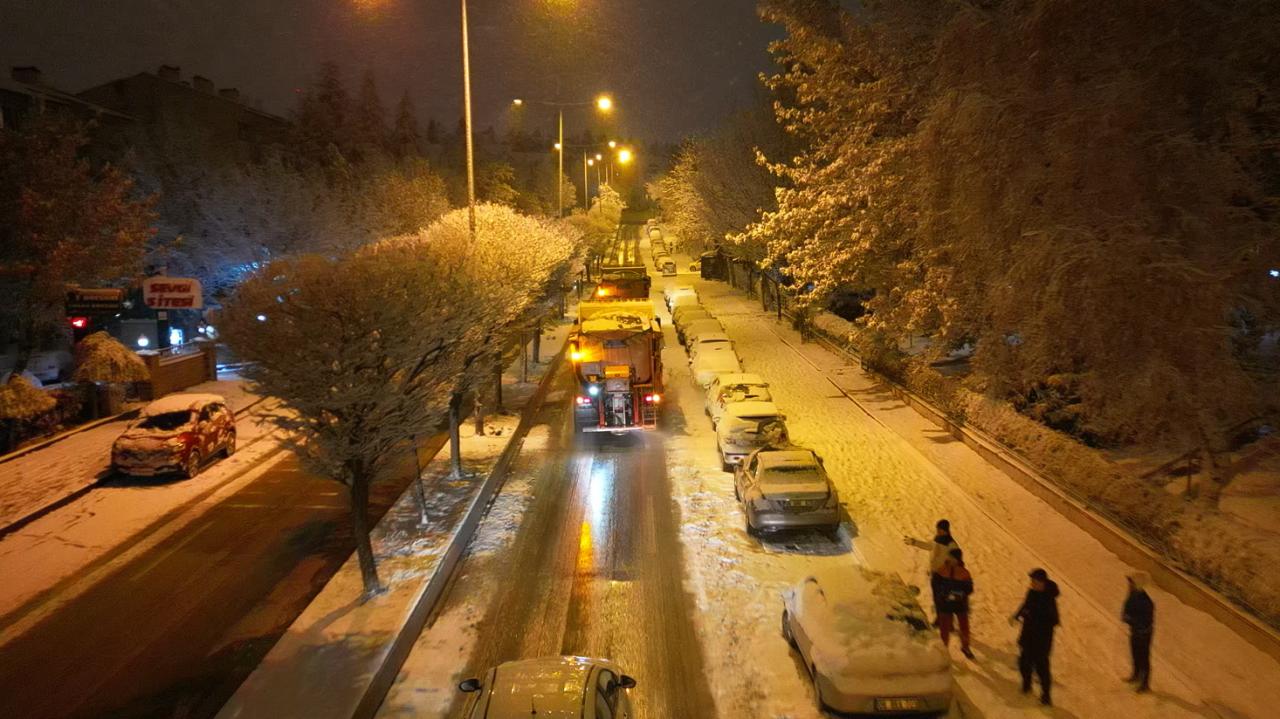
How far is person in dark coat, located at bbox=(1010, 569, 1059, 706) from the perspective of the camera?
8.01 metres

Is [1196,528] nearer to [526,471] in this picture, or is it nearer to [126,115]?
[526,471]

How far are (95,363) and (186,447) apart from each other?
7.12m

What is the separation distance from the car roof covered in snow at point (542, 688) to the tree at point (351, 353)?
14.0 ft

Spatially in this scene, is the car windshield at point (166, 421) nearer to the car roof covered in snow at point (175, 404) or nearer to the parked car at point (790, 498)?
the car roof covered in snow at point (175, 404)

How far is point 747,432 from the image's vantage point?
52.9ft

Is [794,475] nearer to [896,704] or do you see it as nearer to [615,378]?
[896,704]

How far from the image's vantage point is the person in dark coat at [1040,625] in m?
8.01

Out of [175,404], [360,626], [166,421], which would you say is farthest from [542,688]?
[175,404]

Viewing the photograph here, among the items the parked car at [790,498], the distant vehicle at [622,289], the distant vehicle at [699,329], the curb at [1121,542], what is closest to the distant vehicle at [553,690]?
the parked car at [790,498]

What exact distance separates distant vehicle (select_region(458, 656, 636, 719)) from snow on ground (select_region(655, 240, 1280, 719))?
1737mm

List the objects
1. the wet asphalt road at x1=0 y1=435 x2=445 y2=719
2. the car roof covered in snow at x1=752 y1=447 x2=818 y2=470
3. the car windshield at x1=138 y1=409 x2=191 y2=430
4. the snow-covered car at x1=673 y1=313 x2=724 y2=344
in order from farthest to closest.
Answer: the snow-covered car at x1=673 y1=313 x2=724 y2=344 < the car windshield at x1=138 y1=409 x2=191 y2=430 < the car roof covered in snow at x1=752 y1=447 x2=818 y2=470 < the wet asphalt road at x1=0 y1=435 x2=445 y2=719

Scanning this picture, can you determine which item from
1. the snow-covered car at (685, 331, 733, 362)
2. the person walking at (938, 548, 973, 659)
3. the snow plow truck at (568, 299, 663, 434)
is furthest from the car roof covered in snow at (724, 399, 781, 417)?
the snow-covered car at (685, 331, 733, 362)

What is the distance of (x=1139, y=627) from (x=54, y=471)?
63.8 feet

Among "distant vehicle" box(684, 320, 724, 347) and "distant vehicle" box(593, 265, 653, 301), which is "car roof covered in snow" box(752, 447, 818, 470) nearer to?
"distant vehicle" box(684, 320, 724, 347)
